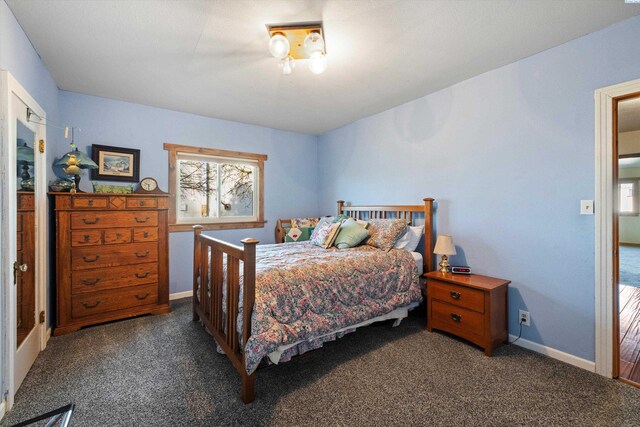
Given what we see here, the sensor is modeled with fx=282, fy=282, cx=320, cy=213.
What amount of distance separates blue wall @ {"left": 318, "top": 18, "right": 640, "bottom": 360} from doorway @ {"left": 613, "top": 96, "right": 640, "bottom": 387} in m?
0.16

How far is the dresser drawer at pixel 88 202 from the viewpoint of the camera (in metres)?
2.66

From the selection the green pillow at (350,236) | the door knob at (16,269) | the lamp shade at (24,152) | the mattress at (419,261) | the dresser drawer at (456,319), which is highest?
the lamp shade at (24,152)

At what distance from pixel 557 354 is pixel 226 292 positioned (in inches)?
101

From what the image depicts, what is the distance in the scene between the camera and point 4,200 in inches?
64.5

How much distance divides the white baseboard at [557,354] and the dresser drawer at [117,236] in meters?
3.76

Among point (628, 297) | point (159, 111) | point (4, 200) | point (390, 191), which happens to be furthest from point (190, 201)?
point (628, 297)

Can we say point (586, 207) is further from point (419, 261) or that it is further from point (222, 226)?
point (222, 226)

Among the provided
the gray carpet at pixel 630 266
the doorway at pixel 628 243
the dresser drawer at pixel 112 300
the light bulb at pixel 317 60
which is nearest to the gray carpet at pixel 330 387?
the dresser drawer at pixel 112 300

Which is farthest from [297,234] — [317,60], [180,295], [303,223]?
[317,60]

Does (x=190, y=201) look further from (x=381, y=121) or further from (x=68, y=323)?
(x=381, y=121)

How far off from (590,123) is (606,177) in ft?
1.34

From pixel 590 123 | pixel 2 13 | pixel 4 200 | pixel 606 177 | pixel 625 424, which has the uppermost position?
pixel 2 13

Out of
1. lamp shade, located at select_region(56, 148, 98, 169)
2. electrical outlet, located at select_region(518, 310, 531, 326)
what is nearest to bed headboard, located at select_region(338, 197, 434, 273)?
electrical outlet, located at select_region(518, 310, 531, 326)

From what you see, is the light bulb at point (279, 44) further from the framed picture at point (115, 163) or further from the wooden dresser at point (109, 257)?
the framed picture at point (115, 163)
